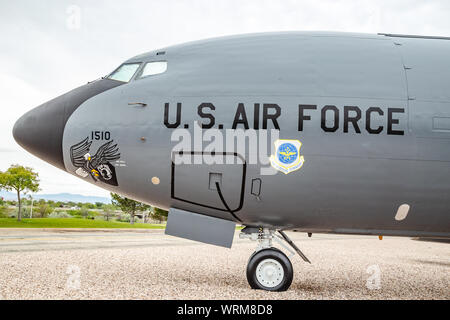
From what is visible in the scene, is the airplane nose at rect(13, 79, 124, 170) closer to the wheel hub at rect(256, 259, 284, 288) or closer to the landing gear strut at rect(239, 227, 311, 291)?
the landing gear strut at rect(239, 227, 311, 291)

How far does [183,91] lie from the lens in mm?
7539

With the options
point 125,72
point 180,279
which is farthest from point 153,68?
point 180,279

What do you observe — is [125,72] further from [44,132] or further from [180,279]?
[180,279]

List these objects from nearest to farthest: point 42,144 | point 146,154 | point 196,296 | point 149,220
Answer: point 196,296, point 146,154, point 42,144, point 149,220

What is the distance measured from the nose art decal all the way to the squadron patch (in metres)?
3.23

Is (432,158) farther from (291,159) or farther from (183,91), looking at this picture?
(183,91)

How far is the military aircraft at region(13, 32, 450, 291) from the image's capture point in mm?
7012

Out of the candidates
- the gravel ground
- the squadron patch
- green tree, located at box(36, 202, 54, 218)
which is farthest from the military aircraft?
green tree, located at box(36, 202, 54, 218)

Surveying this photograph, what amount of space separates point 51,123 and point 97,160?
1368 millimetres

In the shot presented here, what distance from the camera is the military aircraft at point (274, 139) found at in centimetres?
701

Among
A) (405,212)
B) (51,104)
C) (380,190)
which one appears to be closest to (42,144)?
(51,104)

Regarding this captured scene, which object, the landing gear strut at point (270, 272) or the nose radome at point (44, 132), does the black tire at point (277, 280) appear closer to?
the landing gear strut at point (270, 272)

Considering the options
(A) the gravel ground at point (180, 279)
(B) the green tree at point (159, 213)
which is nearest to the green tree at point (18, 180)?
(B) the green tree at point (159, 213)
